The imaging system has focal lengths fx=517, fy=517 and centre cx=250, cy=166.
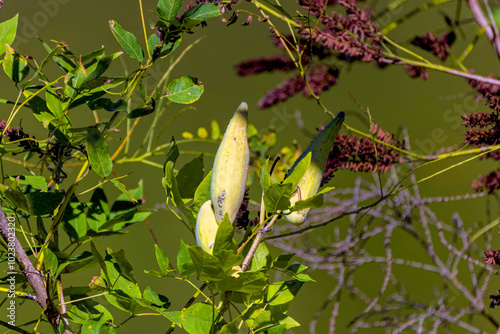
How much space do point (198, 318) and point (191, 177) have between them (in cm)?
10

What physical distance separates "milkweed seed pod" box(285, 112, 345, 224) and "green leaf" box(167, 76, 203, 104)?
0.09m

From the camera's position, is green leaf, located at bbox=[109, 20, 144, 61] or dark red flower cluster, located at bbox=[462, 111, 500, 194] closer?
green leaf, located at bbox=[109, 20, 144, 61]

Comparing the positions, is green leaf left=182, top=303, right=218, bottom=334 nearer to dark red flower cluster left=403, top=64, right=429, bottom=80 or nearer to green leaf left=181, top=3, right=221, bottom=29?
green leaf left=181, top=3, right=221, bottom=29

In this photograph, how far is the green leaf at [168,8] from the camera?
34 cm

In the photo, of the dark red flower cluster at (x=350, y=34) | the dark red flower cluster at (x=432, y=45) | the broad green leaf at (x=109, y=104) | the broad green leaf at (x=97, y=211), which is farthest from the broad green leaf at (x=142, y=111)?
the dark red flower cluster at (x=432, y=45)

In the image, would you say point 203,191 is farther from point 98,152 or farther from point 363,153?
point 363,153

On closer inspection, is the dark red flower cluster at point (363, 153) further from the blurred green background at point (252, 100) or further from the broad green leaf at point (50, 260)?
the blurred green background at point (252, 100)

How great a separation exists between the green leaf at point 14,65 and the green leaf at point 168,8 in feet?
0.34

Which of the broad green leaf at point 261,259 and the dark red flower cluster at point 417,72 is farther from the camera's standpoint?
the dark red flower cluster at point 417,72

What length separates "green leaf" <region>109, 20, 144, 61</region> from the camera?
36cm

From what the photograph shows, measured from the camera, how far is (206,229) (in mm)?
321

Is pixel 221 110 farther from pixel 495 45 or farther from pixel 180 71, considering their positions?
pixel 495 45

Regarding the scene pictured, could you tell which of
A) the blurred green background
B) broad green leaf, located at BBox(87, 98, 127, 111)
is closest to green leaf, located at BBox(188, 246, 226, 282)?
broad green leaf, located at BBox(87, 98, 127, 111)

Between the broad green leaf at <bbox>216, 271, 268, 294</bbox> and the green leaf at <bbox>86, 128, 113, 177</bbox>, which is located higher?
the green leaf at <bbox>86, 128, 113, 177</bbox>
